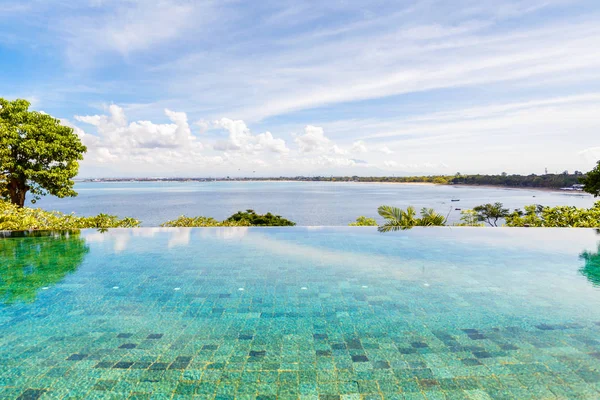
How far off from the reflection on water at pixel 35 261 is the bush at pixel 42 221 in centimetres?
97

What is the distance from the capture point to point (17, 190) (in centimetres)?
1058

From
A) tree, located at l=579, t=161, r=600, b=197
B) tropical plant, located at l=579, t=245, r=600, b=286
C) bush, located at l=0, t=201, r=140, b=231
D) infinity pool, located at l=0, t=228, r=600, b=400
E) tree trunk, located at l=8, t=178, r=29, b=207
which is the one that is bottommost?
infinity pool, located at l=0, t=228, r=600, b=400

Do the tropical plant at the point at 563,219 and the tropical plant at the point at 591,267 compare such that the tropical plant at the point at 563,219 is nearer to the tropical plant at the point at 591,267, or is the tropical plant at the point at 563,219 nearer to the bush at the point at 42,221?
the tropical plant at the point at 591,267

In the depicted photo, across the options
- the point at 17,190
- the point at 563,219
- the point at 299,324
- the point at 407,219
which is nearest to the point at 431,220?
the point at 407,219

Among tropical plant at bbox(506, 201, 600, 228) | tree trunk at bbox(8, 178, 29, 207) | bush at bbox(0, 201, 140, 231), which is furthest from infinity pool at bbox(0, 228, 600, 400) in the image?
tree trunk at bbox(8, 178, 29, 207)

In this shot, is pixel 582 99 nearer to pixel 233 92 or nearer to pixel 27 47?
pixel 233 92

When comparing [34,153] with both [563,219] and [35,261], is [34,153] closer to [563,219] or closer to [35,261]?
[35,261]

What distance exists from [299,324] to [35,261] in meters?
4.67

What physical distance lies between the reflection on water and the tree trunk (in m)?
3.98

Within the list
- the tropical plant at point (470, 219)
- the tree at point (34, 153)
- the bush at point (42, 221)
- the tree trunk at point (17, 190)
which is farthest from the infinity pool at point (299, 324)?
the tree trunk at point (17, 190)

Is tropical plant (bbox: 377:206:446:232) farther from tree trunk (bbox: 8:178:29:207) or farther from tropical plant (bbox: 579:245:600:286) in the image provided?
tree trunk (bbox: 8:178:29:207)

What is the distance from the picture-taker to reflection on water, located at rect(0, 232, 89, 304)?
415 cm

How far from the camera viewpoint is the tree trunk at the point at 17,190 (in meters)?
10.4

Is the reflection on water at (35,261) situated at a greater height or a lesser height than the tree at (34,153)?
lesser
